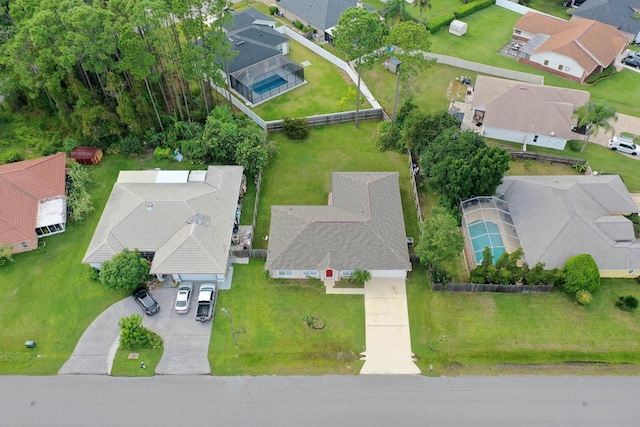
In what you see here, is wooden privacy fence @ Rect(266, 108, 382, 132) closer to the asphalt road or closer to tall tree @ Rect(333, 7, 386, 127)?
tall tree @ Rect(333, 7, 386, 127)

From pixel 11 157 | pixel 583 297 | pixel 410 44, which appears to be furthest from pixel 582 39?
pixel 11 157

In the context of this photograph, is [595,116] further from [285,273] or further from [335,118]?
[285,273]

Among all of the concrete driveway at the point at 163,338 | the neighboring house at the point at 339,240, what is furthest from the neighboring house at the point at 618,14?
the concrete driveway at the point at 163,338

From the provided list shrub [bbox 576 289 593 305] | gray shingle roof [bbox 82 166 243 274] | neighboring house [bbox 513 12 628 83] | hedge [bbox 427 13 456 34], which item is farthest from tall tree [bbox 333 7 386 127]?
shrub [bbox 576 289 593 305]

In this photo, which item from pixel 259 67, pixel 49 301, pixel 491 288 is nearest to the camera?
pixel 491 288

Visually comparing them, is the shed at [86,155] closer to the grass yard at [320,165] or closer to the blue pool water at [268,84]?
the grass yard at [320,165]

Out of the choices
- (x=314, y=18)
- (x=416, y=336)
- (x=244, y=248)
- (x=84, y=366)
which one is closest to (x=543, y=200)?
(x=416, y=336)

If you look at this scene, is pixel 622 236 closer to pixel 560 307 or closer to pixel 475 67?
pixel 560 307
